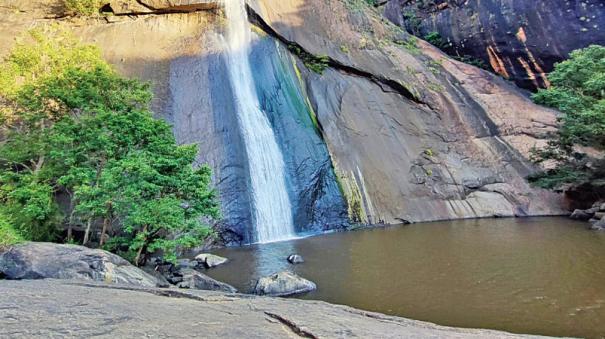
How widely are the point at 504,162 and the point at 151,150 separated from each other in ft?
64.2

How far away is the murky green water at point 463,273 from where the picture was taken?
21.8 ft

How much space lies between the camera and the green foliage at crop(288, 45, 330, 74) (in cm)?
2278

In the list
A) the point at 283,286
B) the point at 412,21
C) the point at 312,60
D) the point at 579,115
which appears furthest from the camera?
the point at 412,21

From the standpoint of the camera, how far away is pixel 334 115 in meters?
21.2

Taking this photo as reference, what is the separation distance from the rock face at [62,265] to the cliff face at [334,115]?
8063 mm

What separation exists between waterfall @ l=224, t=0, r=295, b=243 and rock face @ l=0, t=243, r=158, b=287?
8.63 meters

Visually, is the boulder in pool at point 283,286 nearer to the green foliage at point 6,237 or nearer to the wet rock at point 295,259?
the wet rock at point 295,259

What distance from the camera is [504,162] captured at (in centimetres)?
2283

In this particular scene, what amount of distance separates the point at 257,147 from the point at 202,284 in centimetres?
1023

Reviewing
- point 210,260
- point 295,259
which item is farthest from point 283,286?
point 210,260

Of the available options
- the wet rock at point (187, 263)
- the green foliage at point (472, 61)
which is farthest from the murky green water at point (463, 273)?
the green foliage at point (472, 61)

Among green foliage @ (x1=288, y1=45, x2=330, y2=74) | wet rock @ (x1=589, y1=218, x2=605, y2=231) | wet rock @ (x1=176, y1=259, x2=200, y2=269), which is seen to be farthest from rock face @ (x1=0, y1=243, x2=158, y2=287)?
green foliage @ (x1=288, y1=45, x2=330, y2=74)

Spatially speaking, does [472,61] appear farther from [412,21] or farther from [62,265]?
[62,265]

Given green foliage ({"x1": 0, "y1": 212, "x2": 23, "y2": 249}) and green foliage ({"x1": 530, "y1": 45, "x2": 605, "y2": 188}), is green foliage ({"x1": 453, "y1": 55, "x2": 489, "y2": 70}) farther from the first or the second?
green foliage ({"x1": 0, "y1": 212, "x2": 23, "y2": 249})
